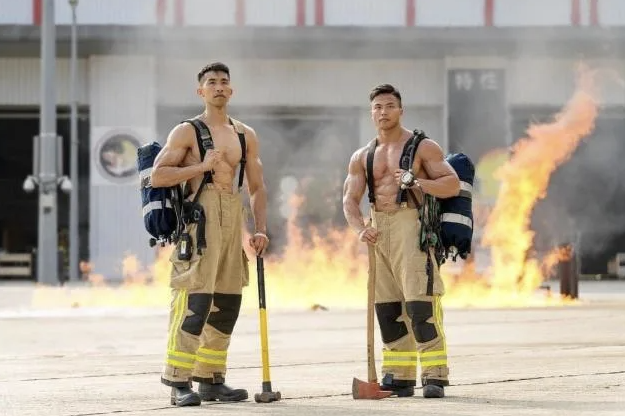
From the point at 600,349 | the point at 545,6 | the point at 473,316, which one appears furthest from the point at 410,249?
the point at 545,6

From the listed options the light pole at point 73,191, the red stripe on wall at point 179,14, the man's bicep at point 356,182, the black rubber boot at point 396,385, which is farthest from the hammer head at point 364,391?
the light pole at point 73,191

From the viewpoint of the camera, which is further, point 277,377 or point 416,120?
point 416,120

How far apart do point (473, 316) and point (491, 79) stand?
18983mm

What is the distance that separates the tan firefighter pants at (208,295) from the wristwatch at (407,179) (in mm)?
893

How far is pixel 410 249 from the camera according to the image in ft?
28.8

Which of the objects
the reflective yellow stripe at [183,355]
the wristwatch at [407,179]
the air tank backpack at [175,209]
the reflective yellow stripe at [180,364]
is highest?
the wristwatch at [407,179]

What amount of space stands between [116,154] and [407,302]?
97.1 ft

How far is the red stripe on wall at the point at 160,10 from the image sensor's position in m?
33.8

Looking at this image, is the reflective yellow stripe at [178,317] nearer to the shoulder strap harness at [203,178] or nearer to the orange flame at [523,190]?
the shoulder strap harness at [203,178]

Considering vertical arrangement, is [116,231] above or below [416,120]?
below

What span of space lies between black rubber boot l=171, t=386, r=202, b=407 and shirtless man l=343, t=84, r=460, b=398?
117cm

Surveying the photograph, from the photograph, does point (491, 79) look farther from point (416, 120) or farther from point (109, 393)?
point (109, 393)

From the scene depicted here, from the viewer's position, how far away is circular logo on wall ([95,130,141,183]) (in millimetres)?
37869

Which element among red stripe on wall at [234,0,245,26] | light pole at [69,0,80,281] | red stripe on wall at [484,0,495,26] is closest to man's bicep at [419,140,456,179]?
red stripe on wall at [234,0,245,26]
